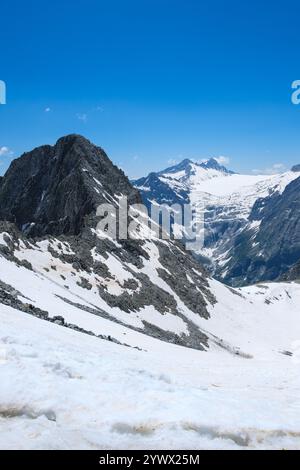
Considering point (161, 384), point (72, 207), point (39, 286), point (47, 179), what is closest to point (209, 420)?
point (161, 384)

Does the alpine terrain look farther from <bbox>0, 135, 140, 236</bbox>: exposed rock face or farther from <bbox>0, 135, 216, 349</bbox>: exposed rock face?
<bbox>0, 135, 140, 236</bbox>: exposed rock face

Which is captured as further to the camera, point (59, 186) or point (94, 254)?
point (59, 186)

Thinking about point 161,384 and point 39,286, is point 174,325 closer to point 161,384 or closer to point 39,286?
point 39,286

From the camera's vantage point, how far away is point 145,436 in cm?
1302

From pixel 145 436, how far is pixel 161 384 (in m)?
4.20

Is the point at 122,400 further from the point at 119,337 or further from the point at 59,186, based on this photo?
the point at 59,186

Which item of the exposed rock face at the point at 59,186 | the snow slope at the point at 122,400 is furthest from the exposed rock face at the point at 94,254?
the snow slope at the point at 122,400

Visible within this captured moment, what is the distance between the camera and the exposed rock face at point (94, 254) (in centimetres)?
6694

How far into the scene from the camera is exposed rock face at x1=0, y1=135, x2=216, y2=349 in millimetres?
66938

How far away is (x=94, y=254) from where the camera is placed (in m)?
80.1

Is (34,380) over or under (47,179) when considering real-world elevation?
under

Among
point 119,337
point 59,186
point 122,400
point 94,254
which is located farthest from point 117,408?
point 59,186

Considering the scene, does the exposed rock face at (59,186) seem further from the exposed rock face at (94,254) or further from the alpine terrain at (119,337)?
the alpine terrain at (119,337)

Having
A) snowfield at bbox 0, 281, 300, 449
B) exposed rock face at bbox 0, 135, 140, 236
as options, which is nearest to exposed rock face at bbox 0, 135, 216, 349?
exposed rock face at bbox 0, 135, 140, 236
